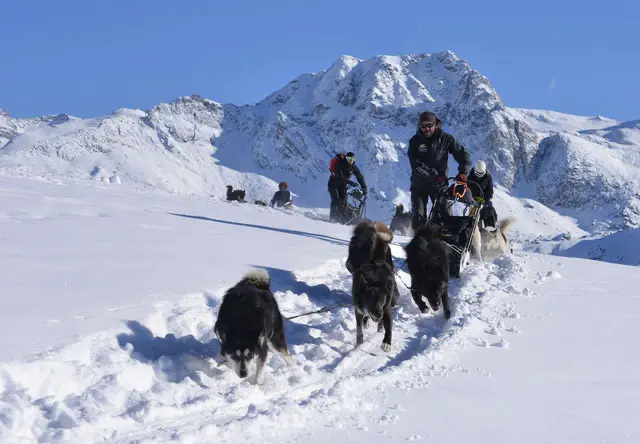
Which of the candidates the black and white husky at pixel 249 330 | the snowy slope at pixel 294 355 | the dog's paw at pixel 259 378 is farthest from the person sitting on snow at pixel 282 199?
the dog's paw at pixel 259 378

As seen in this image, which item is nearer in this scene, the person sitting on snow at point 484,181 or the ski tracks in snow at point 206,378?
the ski tracks in snow at point 206,378

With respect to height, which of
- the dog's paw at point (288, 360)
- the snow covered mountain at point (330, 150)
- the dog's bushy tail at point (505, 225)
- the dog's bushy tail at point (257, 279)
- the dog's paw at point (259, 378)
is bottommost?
the dog's paw at point (259, 378)

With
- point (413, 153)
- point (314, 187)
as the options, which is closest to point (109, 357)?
point (413, 153)

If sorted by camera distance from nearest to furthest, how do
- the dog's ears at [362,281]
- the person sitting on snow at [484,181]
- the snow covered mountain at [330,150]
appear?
the dog's ears at [362,281], the person sitting on snow at [484,181], the snow covered mountain at [330,150]

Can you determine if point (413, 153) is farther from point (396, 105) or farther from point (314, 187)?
point (396, 105)

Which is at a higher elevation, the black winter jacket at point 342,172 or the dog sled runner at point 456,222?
the black winter jacket at point 342,172

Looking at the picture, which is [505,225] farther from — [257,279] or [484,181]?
[257,279]

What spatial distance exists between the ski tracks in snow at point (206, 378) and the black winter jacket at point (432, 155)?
9.60 ft

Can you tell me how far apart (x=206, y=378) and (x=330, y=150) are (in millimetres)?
187668

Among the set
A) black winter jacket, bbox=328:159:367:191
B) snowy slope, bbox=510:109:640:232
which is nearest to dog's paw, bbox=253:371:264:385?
black winter jacket, bbox=328:159:367:191

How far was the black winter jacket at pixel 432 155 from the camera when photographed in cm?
877

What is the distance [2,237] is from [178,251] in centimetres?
219

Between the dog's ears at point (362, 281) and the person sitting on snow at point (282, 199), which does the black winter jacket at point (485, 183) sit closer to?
the dog's ears at point (362, 281)

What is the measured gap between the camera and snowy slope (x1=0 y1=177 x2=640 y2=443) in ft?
11.1
